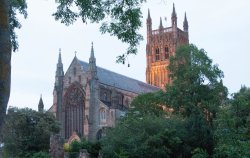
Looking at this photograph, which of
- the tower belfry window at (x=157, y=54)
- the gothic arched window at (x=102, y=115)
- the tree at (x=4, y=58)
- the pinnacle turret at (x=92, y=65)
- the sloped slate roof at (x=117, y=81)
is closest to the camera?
the tree at (x=4, y=58)

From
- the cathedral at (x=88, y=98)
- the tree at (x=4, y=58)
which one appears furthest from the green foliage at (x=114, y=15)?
the cathedral at (x=88, y=98)

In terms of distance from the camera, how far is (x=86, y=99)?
212 feet

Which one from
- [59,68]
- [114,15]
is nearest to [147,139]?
[114,15]

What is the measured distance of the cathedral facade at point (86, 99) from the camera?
210ft

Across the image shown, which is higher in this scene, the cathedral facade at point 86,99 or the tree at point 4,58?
the cathedral facade at point 86,99

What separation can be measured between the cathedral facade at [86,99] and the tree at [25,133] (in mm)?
15836

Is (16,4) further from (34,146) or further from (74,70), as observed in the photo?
(74,70)

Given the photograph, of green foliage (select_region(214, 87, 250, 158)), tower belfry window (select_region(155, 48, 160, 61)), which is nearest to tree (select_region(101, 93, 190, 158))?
green foliage (select_region(214, 87, 250, 158))

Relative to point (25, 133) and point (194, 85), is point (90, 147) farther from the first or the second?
point (194, 85)

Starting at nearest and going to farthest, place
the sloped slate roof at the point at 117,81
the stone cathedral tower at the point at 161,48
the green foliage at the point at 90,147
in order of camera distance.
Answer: the green foliage at the point at 90,147 < the sloped slate roof at the point at 117,81 < the stone cathedral tower at the point at 161,48

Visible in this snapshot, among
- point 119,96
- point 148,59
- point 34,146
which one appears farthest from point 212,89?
point 148,59

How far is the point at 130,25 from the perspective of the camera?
9.67m

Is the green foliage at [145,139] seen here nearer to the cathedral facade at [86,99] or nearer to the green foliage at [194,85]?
the green foliage at [194,85]

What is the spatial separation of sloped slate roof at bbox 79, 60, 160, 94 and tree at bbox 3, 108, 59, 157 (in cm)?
2080
